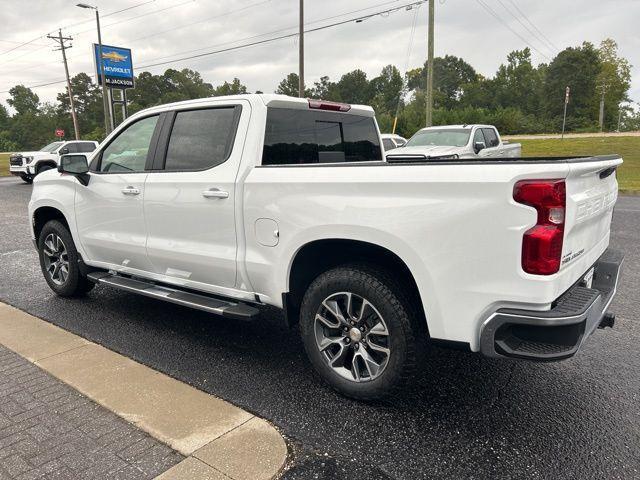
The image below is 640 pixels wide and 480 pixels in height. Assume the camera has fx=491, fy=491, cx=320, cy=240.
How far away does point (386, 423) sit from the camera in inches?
112

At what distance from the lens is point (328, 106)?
13.2 ft

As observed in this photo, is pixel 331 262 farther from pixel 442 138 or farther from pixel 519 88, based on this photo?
pixel 519 88

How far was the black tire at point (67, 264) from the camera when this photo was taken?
496 cm

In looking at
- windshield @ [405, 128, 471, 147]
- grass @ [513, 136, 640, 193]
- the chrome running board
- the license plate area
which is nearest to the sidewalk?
the chrome running board

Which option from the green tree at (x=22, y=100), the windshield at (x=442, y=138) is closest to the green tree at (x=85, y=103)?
the green tree at (x=22, y=100)

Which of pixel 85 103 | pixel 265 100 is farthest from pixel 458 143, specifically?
pixel 85 103

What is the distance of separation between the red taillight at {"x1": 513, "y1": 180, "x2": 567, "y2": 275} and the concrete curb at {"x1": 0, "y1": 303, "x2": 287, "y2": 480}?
1.59m

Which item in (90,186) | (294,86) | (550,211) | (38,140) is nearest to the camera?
(550,211)

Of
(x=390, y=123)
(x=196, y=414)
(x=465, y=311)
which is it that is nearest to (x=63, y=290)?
(x=196, y=414)

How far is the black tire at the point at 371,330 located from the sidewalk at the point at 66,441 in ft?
3.41

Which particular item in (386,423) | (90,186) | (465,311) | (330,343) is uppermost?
(90,186)

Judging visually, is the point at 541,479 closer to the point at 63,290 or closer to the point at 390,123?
the point at 63,290

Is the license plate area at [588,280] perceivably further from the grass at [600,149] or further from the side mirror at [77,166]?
the grass at [600,149]

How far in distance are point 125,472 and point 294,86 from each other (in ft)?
323
